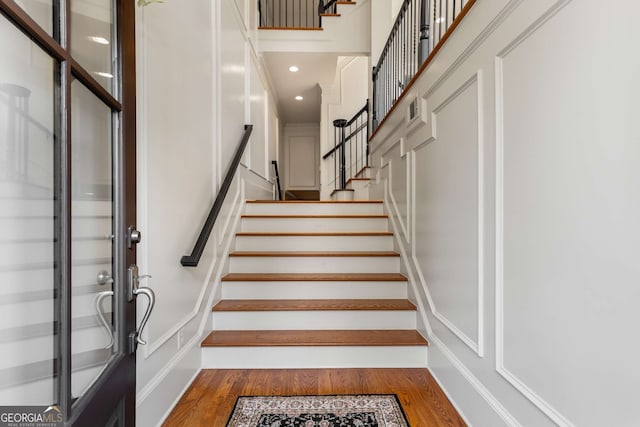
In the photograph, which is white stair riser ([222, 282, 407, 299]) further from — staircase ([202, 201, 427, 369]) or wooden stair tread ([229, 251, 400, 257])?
wooden stair tread ([229, 251, 400, 257])

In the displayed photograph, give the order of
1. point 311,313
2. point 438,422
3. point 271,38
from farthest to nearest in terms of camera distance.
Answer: point 271,38 → point 311,313 → point 438,422

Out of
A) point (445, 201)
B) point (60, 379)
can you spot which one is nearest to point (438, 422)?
point (445, 201)

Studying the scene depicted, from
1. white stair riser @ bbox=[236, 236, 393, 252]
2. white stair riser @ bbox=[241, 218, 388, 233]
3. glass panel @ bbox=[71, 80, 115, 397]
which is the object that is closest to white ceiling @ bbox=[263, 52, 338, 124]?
white stair riser @ bbox=[241, 218, 388, 233]

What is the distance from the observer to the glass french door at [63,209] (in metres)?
0.65

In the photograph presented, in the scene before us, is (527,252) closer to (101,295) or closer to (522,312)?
(522,312)

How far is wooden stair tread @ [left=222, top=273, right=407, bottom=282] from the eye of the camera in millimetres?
2402

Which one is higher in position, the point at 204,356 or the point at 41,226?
the point at 41,226

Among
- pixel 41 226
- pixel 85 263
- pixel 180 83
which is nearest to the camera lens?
pixel 41 226

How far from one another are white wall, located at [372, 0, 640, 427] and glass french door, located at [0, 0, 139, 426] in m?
1.29

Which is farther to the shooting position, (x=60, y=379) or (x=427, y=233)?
(x=427, y=233)

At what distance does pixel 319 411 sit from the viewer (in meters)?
1.57

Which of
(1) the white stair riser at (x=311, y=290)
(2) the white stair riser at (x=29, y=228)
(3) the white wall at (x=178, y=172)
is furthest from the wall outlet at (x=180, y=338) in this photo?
(2) the white stair riser at (x=29, y=228)

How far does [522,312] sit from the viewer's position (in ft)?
3.66

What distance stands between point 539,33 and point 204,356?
89.5 inches
